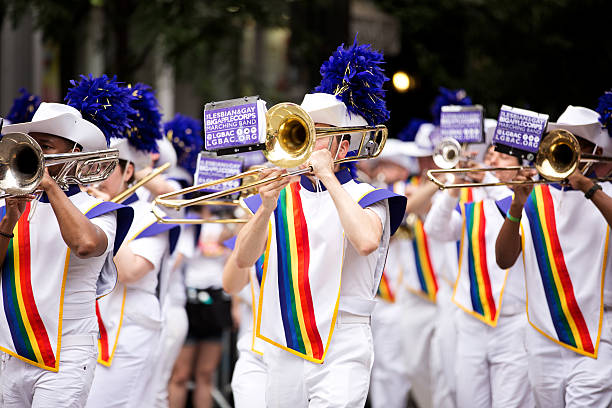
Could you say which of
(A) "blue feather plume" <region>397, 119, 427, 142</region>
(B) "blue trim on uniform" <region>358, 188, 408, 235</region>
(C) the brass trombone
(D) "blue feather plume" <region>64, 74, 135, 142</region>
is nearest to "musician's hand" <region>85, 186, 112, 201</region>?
(D) "blue feather plume" <region>64, 74, 135, 142</region>

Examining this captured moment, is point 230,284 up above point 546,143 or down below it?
below

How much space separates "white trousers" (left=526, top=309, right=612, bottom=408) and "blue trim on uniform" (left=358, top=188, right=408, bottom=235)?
1.36m

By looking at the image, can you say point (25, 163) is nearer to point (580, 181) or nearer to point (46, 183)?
point (46, 183)

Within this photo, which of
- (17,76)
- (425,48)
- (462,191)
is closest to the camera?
(462,191)

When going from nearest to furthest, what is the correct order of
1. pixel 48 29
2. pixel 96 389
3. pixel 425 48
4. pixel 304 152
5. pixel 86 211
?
pixel 304 152 → pixel 86 211 → pixel 96 389 → pixel 48 29 → pixel 425 48

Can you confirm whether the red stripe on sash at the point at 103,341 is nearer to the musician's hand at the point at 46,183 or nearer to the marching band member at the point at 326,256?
the marching band member at the point at 326,256

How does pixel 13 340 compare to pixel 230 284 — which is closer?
pixel 13 340

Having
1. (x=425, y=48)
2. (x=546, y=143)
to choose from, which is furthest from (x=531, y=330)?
(x=425, y=48)

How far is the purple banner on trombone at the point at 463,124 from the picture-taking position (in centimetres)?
666

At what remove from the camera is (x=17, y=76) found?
12.6 m

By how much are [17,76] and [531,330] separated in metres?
8.95

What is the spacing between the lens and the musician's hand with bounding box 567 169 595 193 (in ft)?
16.9

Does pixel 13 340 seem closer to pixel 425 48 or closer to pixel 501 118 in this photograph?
pixel 501 118

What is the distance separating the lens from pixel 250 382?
4.95 metres
